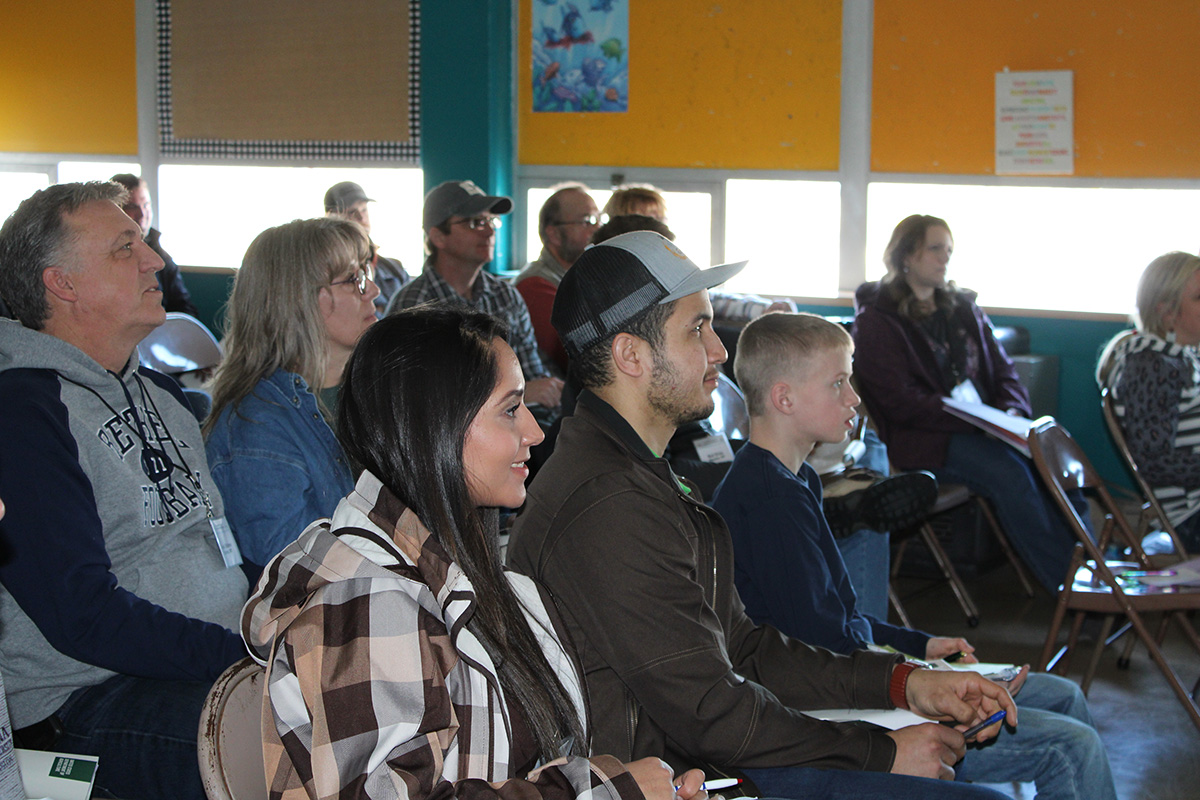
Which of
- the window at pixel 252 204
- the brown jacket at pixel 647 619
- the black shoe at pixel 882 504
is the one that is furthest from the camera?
the window at pixel 252 204

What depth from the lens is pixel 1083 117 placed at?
208 inches

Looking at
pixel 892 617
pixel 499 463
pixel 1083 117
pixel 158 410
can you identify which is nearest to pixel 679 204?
pixel 1083 117

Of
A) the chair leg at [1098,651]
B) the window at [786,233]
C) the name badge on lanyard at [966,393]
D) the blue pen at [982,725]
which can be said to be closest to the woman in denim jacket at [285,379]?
the blue pen at [982,725]

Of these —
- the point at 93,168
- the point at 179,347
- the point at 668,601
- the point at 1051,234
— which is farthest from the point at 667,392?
the point at 93,168

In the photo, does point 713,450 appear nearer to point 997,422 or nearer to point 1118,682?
point 997,422

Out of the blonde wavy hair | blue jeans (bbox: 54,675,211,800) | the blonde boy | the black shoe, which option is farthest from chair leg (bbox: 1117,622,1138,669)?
blue jeans (bbox: 54,675,211,800)

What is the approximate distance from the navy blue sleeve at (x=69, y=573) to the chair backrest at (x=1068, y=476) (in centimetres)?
243

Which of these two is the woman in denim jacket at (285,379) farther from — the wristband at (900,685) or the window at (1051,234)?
the window at (1051,234)

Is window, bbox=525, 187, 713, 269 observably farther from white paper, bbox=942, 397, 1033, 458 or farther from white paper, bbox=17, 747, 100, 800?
white paper, bbox=17, 747, 100, 800

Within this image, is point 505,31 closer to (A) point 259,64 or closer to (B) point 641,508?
(A) point 259,64

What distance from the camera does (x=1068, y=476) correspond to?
3.44m

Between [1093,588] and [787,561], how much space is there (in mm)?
1574

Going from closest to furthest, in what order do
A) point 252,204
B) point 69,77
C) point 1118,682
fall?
point 1118,682 < point 252,204 < point 69,77

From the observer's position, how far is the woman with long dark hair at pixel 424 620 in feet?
3.56
